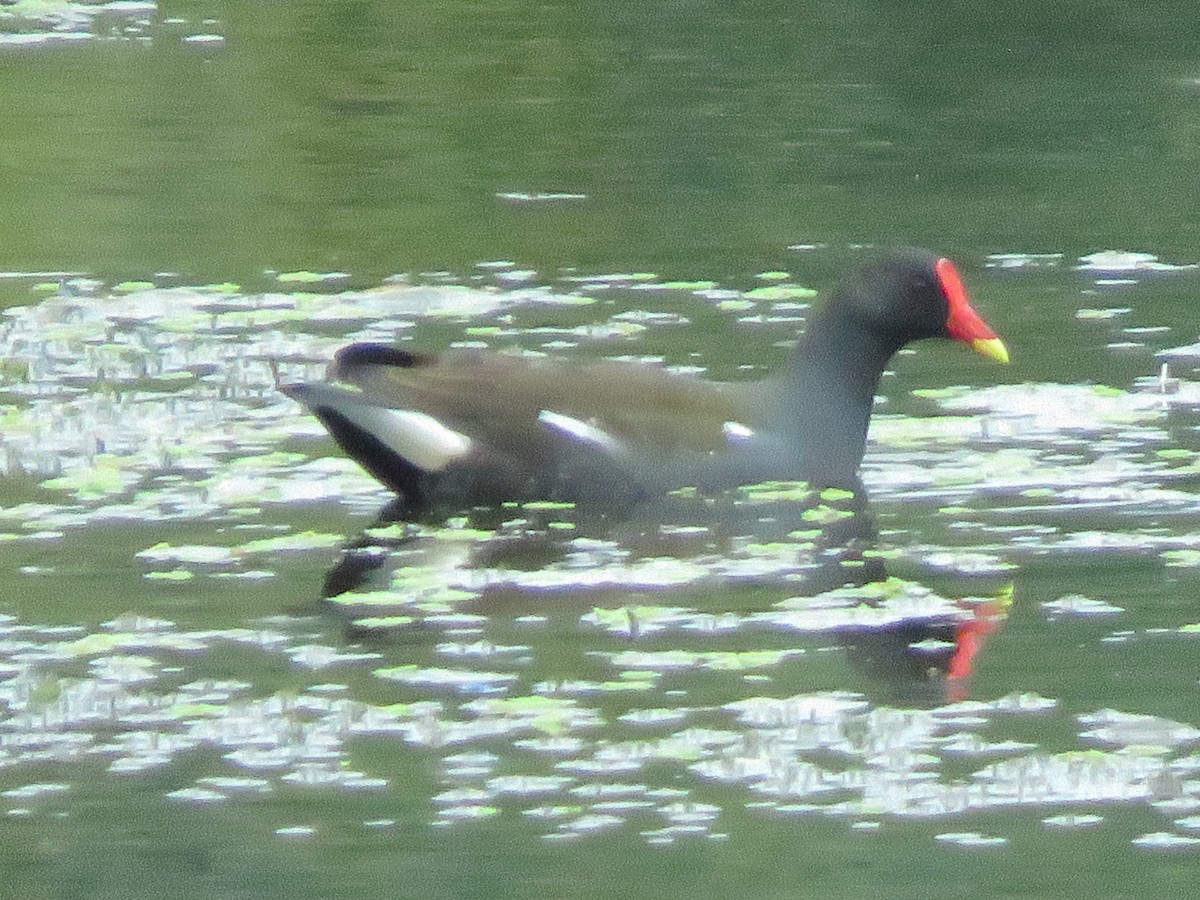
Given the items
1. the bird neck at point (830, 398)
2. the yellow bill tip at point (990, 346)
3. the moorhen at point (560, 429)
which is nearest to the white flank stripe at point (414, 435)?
the moorhen at point (560, 429)

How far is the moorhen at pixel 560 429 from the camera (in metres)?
8.23

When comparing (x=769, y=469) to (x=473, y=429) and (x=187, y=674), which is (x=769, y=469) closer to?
(x=473, y=429)

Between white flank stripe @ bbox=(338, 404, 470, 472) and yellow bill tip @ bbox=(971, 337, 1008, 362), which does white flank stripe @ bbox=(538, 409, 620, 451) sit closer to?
white flank stripe @ bbox=(338, 404, 470, 472)

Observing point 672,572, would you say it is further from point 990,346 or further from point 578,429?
point 990,346

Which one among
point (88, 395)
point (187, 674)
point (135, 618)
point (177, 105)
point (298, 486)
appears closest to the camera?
point (187, 674)

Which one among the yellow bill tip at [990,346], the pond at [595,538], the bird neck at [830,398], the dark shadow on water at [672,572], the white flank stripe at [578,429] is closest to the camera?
the pond at [595,538]

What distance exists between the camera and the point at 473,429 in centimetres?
830

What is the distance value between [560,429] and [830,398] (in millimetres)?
853

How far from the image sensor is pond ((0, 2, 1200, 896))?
18.5 feet

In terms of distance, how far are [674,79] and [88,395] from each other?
7677 millimetres

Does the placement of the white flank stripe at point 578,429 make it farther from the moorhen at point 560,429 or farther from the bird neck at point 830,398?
the bird neck at point 830,398

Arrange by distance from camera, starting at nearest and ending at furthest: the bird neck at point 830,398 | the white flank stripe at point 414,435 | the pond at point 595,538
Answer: the pond at point 595,538
the white flank stripe at point 414,435
the bird neck at point 830,398

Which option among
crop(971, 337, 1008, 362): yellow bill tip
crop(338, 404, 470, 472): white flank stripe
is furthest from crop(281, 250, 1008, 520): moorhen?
crop(971, 337, 1008, 362): yellow bill tip

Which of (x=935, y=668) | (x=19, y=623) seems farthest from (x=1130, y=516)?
(x=19, y=623)
